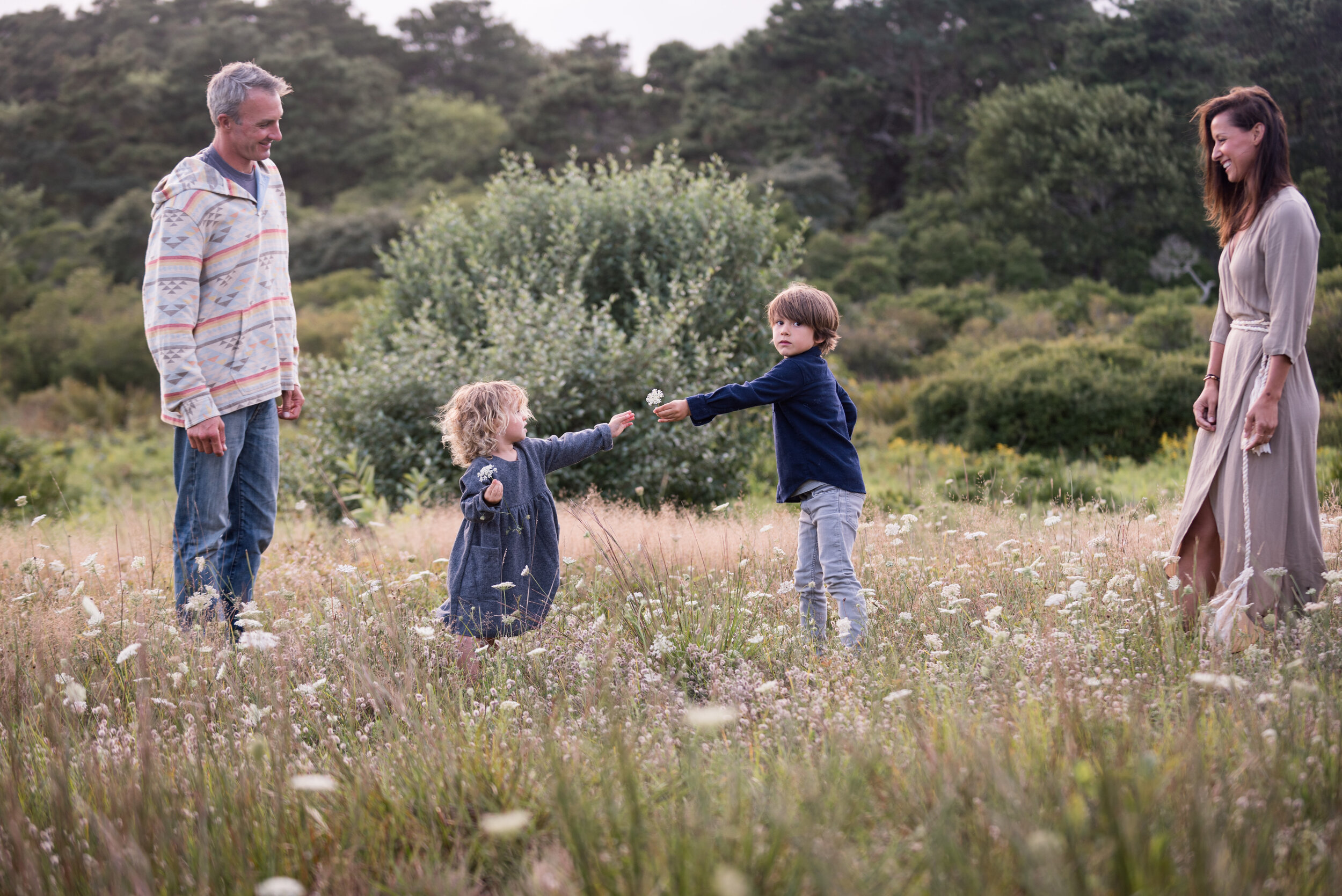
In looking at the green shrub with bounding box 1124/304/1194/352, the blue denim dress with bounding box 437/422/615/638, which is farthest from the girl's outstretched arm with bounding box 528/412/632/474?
the green shrub with bounding box 1124/304/1194/352

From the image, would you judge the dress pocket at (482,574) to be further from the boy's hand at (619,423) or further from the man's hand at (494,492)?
the boy's hand at (619,423)

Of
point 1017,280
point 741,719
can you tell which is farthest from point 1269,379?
point 1017,280

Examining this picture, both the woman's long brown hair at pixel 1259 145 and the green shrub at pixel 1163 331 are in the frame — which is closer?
the woman's long brown hair at pixel 1259 145

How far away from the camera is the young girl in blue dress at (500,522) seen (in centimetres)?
361

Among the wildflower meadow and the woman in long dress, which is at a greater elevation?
the woman in long dress

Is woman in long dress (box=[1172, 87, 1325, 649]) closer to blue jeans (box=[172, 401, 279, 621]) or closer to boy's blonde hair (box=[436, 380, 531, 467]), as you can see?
boy's blonde hair (box=[436, 380, 531, 467])

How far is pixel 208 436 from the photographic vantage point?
12.1ft

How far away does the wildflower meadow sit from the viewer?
1.70m

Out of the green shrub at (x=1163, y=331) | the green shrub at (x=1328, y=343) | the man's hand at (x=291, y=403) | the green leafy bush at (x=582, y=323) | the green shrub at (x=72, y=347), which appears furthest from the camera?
the green shrub at (x=72, y=347)

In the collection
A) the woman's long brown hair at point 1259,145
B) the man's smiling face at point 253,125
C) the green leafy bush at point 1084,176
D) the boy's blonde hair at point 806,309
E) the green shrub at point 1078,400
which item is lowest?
the green shrub at point 1078,400

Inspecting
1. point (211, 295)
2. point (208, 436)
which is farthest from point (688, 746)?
point (211, 295)

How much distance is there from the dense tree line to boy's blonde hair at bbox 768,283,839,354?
1147 centimetres

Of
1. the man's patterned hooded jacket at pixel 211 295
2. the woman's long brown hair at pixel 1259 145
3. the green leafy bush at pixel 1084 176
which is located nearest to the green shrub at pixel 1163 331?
the green leafy bush at pixel 1084 176

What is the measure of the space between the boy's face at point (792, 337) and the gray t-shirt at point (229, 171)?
7.60 ft
